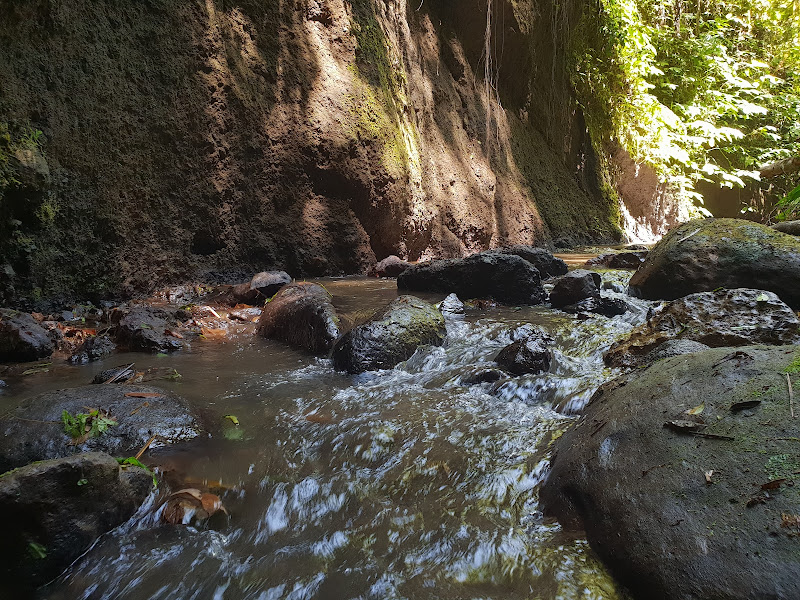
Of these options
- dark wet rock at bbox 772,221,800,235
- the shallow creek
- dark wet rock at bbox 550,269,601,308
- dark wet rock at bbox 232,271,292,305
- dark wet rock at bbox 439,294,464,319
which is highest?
dark wet rock at bbox 772,221,800,235

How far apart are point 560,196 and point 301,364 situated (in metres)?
9.54

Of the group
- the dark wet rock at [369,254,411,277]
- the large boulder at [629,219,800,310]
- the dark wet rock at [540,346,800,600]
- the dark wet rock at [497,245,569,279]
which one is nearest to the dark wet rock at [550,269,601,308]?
Answer: the large boulder at [629,219,800,310]

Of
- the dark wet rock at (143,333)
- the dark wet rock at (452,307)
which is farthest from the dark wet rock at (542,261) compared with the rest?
the dark wet rock at (143,333)

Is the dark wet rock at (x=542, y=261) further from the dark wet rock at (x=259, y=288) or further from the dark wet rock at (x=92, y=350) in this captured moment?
the dark wet rock at (x=92, y=350)

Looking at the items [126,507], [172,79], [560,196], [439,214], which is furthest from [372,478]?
[560,196]

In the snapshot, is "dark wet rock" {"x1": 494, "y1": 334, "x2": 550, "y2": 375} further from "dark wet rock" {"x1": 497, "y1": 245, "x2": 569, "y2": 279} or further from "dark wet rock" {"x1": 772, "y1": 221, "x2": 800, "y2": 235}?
"dark wet rock" {"x1": 772, "y1": 221, "x2": 800, "y2": 235}

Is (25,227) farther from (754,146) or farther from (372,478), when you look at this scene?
(754,146)

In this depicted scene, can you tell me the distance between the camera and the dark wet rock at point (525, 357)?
3271mm

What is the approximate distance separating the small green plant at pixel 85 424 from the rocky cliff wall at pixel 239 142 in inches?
97.7

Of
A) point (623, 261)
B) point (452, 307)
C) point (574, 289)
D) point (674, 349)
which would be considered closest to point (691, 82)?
point (623, 261)

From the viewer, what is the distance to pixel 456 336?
4230 millimetres

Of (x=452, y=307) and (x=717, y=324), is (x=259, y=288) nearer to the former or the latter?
(x=452, y=307)

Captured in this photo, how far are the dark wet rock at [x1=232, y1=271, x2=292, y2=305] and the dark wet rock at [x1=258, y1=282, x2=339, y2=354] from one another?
0.65 m

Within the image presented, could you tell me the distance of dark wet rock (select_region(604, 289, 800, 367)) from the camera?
317 centimetres
